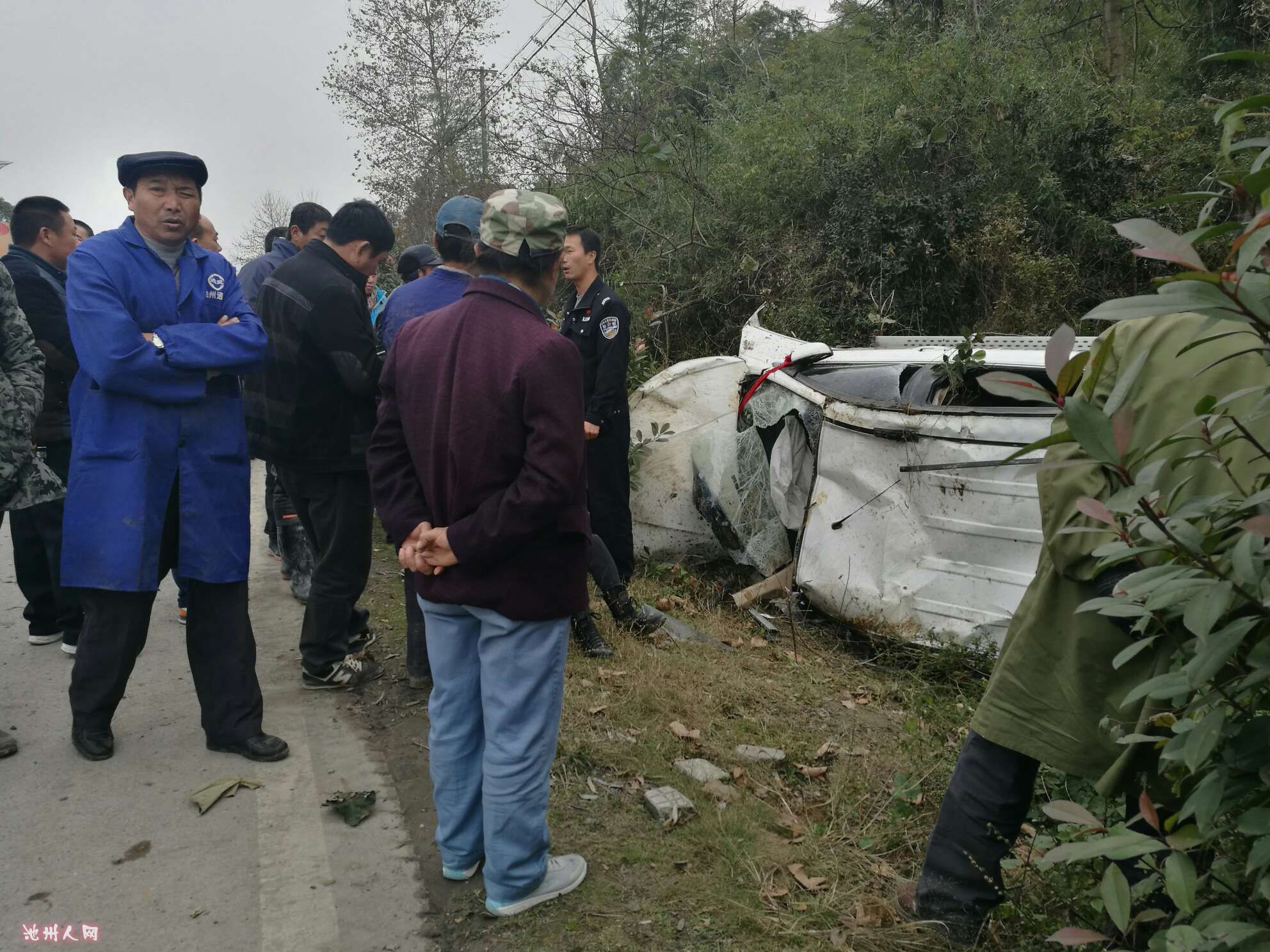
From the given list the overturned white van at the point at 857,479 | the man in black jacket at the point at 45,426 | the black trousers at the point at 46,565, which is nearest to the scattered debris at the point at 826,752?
the overturned white van at the point at 857,479

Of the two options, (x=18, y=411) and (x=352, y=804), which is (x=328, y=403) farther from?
(x=352, y=804)

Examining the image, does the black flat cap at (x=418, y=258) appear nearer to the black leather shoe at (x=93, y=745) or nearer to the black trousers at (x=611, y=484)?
the black trousers at (x=611, y=484)

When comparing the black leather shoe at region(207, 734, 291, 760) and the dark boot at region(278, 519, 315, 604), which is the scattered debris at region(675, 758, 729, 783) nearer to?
the black leather shoe at region(207, 734, 291, 760)

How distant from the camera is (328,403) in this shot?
4406 millimetres

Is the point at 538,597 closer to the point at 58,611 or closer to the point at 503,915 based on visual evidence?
the point at 503,915

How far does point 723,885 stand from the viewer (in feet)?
9.55

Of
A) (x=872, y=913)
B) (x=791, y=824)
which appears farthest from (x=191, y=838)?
(x=872, y=913)

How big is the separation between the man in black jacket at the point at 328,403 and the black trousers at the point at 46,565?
1.22 metres

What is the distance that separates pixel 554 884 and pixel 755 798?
35.8 inches

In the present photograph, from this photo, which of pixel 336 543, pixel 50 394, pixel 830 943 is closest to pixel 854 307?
pixel 336 543

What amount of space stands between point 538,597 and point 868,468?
2.76 meters

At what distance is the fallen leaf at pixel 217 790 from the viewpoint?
11.4ft

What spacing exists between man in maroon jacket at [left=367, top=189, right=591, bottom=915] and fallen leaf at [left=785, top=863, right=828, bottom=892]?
0.68 metres

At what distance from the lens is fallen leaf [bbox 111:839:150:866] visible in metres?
3.13
